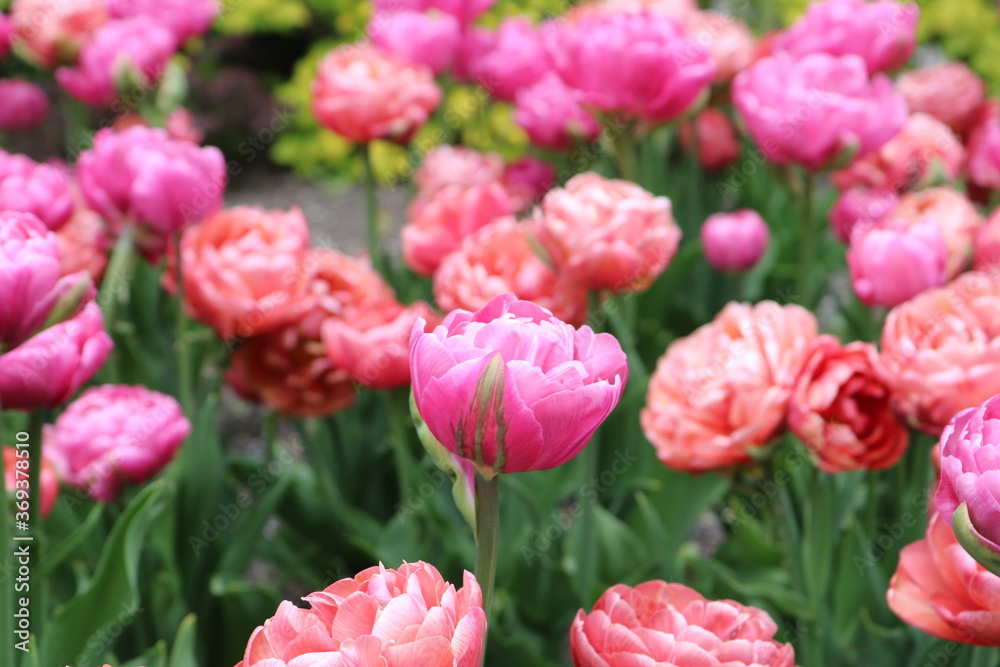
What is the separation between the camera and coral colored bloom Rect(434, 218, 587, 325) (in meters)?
1.18

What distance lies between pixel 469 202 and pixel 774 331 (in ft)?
2.05

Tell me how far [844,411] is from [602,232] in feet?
1.02

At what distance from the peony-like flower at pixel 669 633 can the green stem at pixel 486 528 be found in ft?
0.23

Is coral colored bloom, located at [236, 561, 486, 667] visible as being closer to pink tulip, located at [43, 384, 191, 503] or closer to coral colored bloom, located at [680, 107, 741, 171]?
pink tulip, located at [43, 384, 191, 503]

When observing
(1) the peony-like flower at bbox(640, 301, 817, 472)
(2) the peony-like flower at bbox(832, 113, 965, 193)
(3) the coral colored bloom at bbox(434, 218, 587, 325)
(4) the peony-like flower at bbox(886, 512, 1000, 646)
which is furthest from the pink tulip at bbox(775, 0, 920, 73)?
(4) the peony-like flower at bbox(886, 512, 1000, 646)

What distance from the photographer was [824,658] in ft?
3.79

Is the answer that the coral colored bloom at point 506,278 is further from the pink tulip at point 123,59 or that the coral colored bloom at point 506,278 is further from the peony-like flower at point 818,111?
the pink tulip at point 123,59

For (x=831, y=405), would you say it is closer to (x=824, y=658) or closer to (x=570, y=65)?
(x=824, y=658)

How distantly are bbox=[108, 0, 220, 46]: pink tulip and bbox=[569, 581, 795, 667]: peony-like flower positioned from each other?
67.2 inches

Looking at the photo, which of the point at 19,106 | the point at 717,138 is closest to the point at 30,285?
the point at 717,138

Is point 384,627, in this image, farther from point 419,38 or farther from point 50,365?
point 419,38

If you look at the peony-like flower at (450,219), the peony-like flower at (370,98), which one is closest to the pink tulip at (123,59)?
the peony-like flower at (370,98)

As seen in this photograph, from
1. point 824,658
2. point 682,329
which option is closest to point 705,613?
point 824,658

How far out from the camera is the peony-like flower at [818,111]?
1.32 metres
